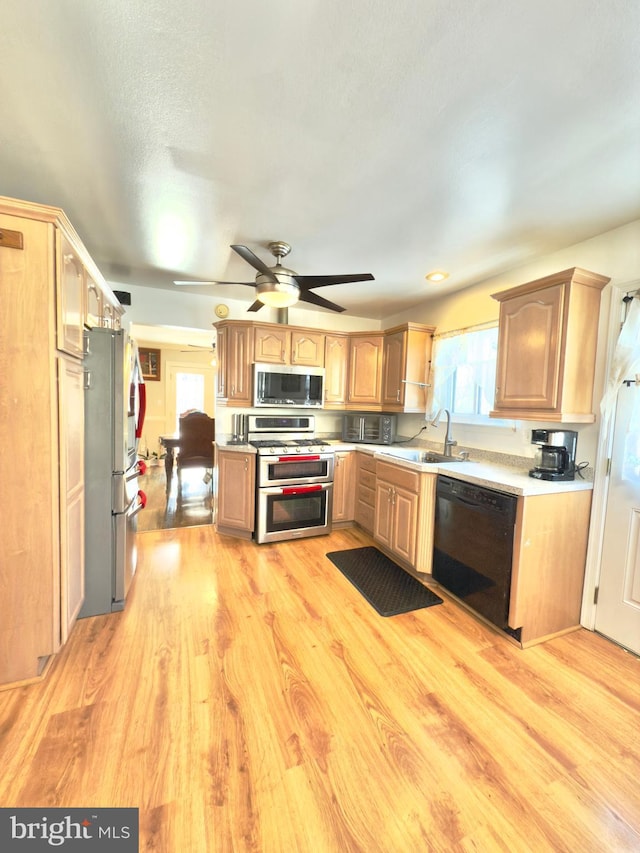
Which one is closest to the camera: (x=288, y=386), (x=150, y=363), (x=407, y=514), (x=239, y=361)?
(x=407, y=514)

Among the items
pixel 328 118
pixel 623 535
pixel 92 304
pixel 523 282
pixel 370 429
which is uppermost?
pixel 328 118

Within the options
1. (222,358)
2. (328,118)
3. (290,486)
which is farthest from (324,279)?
(290,486)

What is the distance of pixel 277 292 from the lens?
228 centimetres

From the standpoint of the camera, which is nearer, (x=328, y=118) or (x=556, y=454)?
(x=328, y=118)

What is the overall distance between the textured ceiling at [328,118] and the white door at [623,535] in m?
1.14

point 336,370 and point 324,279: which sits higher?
point 324,279

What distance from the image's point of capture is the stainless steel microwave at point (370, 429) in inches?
152

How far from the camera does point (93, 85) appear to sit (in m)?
1.23

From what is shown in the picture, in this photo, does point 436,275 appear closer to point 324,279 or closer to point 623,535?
point 324,279

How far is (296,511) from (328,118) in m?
2.88

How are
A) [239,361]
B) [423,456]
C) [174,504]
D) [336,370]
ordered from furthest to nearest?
[174,504] → [336,370] → [239,361] → [423,456]

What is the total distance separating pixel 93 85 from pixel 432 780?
2786 mm

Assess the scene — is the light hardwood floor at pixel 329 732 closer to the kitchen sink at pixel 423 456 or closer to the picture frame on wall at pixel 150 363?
the kitchen sink at pixel 423 456

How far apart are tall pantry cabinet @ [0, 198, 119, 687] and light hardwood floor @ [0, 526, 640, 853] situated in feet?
0.97
